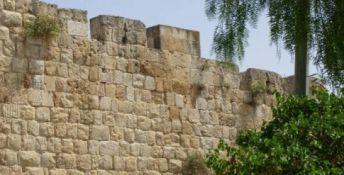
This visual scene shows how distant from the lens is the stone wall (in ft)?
39.0

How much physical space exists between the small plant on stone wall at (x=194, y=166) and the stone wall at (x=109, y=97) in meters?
0.08

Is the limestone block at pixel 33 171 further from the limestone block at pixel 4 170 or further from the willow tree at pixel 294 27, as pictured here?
the willow tree at pixel 294 27

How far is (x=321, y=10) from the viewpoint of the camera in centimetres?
1176

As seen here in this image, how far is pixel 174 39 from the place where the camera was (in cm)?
1367

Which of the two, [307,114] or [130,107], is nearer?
[307,114]

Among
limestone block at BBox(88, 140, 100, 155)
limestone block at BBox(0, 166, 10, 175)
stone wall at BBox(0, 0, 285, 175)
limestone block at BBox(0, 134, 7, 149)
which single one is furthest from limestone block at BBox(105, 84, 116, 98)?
limestone block at BBox(0, 166, 10, 175)

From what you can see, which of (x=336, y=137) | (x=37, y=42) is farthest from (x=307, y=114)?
(x=37, y=42)

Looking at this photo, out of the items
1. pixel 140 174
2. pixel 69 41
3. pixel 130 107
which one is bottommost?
→ pixel 140 174

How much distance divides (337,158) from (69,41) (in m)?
3.46

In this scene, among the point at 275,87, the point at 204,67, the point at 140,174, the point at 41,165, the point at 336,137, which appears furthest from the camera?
the point at 275,87

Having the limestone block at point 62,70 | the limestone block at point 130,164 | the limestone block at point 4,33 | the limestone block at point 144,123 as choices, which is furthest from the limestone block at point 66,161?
the limestone block at point 4,33

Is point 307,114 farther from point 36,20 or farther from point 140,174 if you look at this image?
point 36,20

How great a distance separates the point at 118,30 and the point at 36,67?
1.34 metres

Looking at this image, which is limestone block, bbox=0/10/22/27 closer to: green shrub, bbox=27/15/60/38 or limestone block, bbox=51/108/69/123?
green shrub, bbox=27/15/60/38
